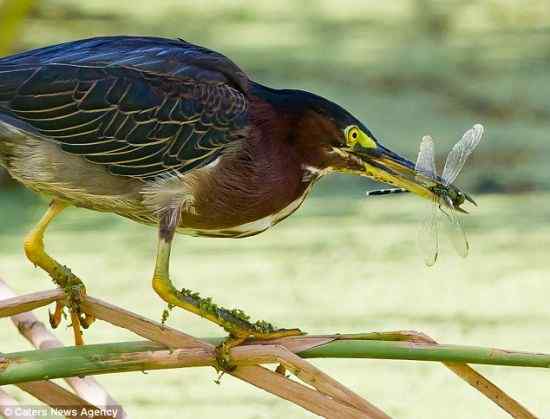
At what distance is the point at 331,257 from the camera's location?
3010mm

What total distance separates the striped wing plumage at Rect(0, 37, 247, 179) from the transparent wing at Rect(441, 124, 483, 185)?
277 mm

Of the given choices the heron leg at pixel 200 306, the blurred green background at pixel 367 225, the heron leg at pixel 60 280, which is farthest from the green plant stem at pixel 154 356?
the blurred green background at pixel 367 225

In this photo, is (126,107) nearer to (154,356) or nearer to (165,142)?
(165,142)

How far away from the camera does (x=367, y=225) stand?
3191mm

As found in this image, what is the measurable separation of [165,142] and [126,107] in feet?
0.23

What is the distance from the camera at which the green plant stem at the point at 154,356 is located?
1.51 meters

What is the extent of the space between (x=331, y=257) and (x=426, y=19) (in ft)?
5.57

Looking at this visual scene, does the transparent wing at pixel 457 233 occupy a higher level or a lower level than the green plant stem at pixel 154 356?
higher

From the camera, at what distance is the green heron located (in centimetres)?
196

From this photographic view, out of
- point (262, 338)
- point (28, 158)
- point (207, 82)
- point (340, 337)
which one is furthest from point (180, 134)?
point (340, 337)

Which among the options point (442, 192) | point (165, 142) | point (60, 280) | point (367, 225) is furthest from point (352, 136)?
point (367, 225)

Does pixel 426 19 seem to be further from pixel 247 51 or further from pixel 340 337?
pixel 340 337

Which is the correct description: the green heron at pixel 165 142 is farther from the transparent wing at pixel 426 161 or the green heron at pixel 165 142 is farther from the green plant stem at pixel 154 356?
the green plant stem at pixel 154 356

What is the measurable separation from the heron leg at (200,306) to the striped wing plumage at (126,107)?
0.30 ft
